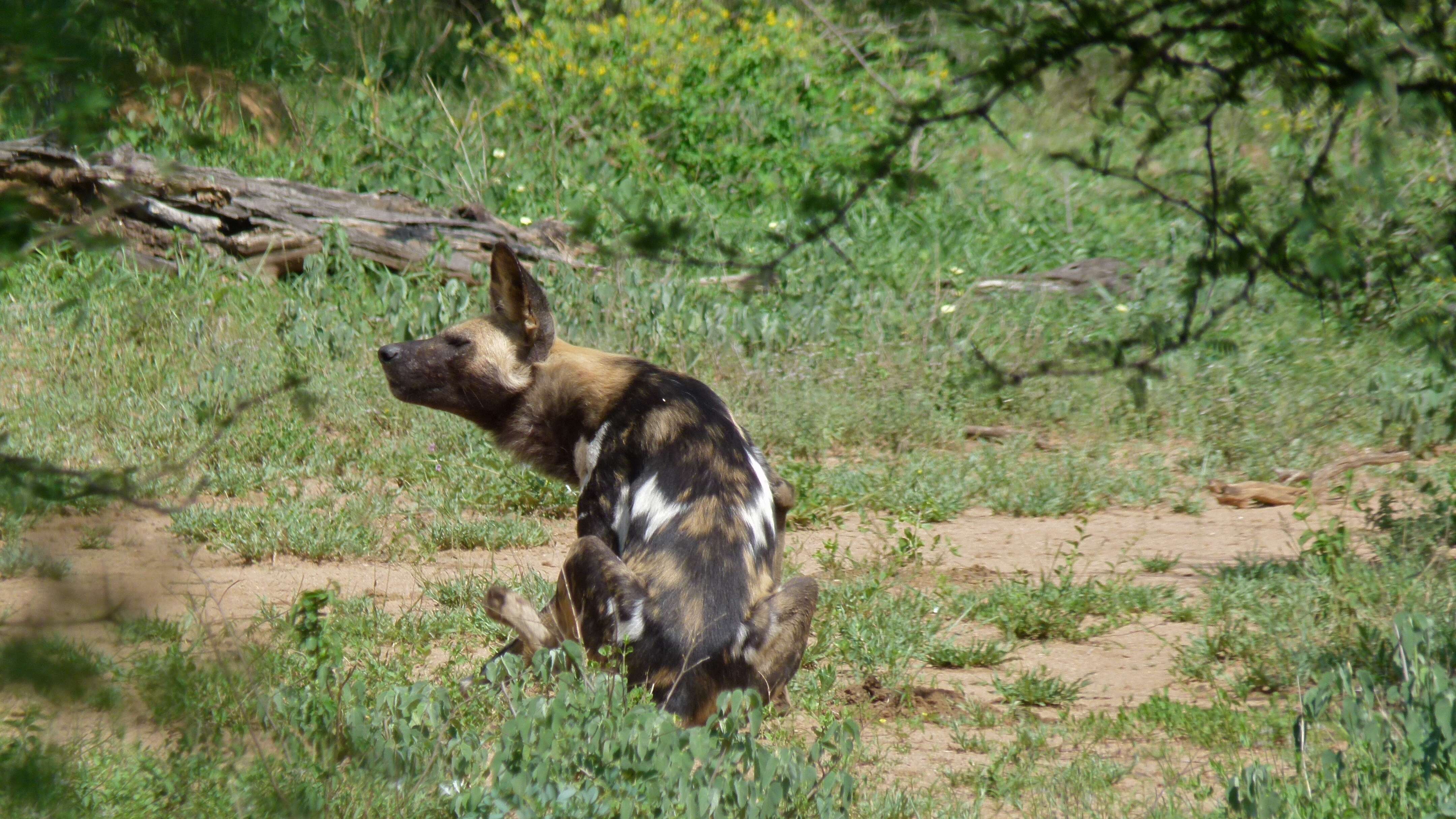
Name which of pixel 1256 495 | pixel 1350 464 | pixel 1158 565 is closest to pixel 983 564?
pixel 1158 565

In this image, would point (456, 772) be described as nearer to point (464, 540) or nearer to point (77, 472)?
point (77, 472)

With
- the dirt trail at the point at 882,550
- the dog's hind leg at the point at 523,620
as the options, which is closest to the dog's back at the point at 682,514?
the dog's hind leg at the point at 523,620

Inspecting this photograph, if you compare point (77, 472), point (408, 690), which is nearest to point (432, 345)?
point (408, 690)

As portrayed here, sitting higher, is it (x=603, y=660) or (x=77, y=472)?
(x=77, y=472)

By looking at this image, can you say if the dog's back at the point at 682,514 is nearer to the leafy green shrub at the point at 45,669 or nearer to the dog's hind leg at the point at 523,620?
the dog's hind leg at the point at 523,620

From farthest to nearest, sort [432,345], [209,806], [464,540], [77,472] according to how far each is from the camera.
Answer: [464,540]
[432,345]
[209,806]
[77,472]

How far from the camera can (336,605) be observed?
4273mm

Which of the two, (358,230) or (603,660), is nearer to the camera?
(603,660)

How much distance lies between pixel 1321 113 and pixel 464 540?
3899 millimetres

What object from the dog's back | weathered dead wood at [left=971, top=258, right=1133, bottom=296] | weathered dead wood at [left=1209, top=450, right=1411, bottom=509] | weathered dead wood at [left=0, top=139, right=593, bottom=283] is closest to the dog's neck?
the dog's back

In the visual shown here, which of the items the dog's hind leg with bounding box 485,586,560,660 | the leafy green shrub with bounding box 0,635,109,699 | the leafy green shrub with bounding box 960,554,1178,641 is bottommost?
the leafy green shrub with bounding box 960,554,1178,641

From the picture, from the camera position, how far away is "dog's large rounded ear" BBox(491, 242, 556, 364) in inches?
186

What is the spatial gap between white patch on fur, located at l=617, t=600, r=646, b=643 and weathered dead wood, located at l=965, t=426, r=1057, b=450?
4.08 m

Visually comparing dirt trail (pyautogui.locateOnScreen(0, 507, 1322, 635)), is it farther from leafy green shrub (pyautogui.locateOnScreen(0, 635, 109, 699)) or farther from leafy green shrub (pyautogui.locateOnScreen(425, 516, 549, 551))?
leafy green shrub (pyautogui.locateOnScreen(0, 635, 109, 699))
